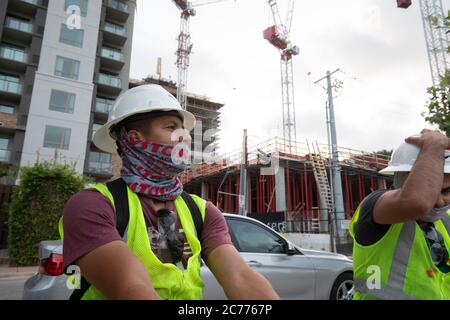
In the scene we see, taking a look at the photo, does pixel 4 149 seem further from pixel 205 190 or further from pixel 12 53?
pixel 205 190

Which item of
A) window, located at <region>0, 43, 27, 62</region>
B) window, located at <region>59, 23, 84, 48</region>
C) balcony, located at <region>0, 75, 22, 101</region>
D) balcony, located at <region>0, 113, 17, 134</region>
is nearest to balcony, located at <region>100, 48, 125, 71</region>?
window, located at <region>59, 23, 84, 48</region>

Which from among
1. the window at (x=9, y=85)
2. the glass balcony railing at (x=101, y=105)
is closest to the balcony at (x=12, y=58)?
the window at (x=9, y=85)

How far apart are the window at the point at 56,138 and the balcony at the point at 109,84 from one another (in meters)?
7.06

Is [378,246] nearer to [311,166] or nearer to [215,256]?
[215,256]

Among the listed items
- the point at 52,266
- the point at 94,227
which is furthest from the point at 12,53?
the point at 94,227

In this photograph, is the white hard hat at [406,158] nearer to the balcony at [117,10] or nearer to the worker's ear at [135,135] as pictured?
the worker's ear at [135,135]

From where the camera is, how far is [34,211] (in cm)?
1122

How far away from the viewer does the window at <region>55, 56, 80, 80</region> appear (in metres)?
29.5

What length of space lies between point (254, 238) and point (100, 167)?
97.1 feet

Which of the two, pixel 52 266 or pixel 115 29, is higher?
pixel 115 29

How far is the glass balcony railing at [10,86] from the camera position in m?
28.6

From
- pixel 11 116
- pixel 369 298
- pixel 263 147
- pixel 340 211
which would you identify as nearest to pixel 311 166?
pixel 263 147
